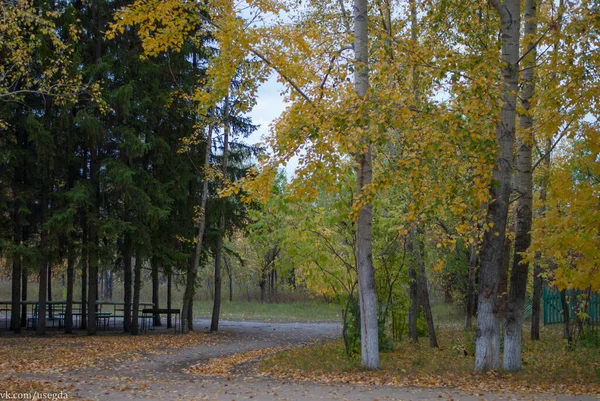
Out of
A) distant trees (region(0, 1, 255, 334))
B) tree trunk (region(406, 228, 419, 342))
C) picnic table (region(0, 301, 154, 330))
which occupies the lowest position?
picnic table (region(0, 301, 154, 330))

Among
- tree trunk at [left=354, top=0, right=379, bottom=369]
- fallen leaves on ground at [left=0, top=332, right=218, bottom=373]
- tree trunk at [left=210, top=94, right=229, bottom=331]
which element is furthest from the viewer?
tree trunk at [left=210, top=94, right=229, bottom=331]

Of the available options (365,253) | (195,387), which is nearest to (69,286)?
(195,387)

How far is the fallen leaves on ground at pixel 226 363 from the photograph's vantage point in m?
12.1

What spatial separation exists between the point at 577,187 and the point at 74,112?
51.1 ft

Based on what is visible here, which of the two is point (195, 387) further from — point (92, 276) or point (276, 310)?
point (276, 310)

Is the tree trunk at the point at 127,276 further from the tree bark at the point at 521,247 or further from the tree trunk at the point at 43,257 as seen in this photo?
the tree bark at the point at 521,247

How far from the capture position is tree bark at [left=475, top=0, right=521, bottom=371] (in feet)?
33.7

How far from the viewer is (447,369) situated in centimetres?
1161

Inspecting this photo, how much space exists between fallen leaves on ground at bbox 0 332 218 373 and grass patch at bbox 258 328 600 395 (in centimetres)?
377

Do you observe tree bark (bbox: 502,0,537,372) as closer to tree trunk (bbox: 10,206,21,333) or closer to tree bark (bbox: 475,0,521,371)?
tree bark (bbox: 475,0,521,371)

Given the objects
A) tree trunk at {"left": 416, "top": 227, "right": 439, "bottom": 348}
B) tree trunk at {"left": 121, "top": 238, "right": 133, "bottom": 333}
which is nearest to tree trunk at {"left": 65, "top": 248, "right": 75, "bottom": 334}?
tree trunk at {"left": 121, "top": 238, "right": 133, "bottom": 333}

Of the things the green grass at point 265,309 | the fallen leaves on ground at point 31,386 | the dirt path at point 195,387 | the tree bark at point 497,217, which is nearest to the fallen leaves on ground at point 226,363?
the dirt path at point 195,387

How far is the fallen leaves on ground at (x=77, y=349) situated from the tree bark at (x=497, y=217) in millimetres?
7851

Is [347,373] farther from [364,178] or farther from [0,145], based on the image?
[0,145]
